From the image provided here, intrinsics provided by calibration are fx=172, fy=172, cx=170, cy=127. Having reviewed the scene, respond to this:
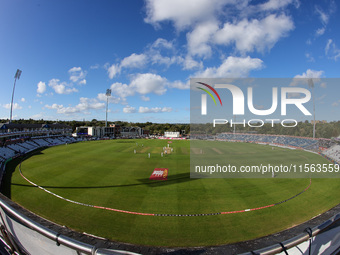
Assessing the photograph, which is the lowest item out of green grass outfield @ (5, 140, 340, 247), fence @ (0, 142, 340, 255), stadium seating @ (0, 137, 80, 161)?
green grass outfield @ (5, 140, 340, 247)

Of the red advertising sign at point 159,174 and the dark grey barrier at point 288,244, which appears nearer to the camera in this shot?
the dark grey barrier at point 288,244

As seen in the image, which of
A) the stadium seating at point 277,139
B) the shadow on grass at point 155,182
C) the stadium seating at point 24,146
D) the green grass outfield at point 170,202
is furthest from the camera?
the stadium seating at point 277,139

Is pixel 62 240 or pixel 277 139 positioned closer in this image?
pixel 62 240

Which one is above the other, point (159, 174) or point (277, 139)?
point (277, 139)

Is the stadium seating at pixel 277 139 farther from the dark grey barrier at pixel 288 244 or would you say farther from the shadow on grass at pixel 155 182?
the dark grey barrier at pixel 288 244

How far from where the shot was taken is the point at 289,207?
1147cm

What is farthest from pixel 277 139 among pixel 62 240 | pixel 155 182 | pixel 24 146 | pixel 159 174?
pixel 24 146

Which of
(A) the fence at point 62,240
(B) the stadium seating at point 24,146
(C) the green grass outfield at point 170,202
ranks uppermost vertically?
(A) the fence at point 62,240

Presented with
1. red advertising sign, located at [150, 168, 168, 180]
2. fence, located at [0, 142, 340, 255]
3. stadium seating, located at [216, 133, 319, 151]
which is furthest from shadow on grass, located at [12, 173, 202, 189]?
stadium seating, located at [216, 133, 319, 151]

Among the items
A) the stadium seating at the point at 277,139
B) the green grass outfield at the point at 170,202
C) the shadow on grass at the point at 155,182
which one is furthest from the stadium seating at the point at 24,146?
the stadium seating at the point at 277,139

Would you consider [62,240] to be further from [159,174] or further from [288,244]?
[159,174]

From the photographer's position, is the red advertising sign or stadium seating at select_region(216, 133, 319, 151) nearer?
the red advertising sign

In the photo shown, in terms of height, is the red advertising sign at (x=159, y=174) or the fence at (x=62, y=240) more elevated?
the fence at (x=62, y=240)

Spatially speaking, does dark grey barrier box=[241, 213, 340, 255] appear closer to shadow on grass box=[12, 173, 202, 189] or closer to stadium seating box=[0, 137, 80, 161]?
shadow on grass box=[12, 173, 202, 189]
